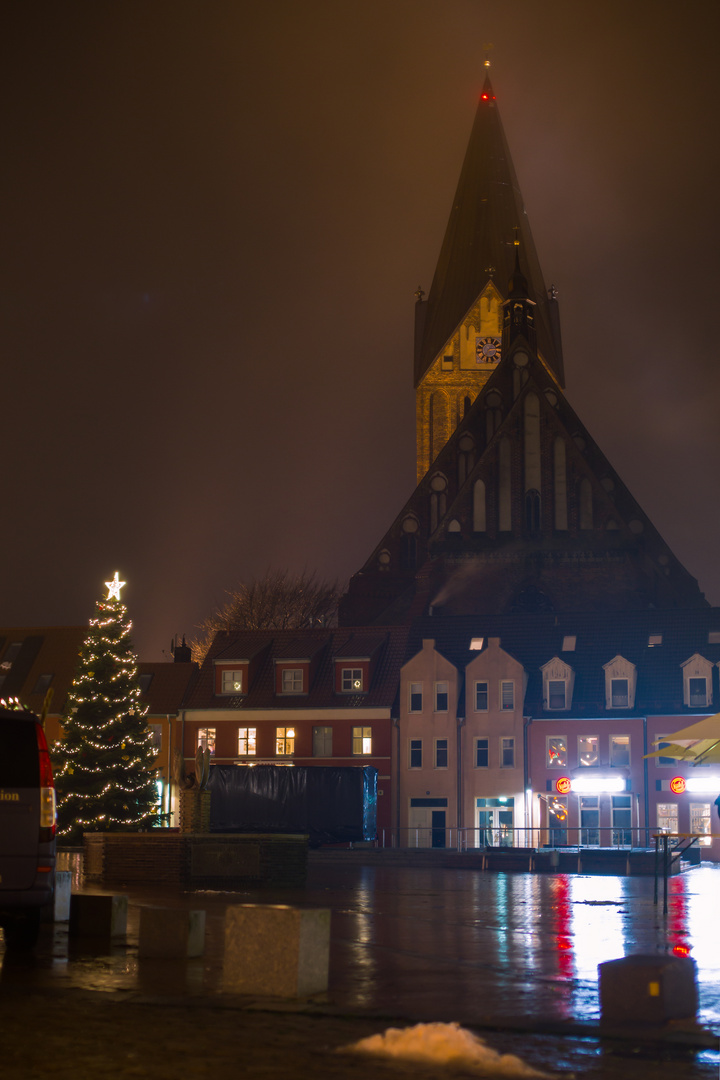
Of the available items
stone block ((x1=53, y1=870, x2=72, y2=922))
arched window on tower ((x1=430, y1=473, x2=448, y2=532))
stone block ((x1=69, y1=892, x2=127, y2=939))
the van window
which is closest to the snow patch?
the van window

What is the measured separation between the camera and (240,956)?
9039 mm

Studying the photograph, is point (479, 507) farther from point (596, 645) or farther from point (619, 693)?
point (619, 693)

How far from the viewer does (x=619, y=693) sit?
51375 millimetres

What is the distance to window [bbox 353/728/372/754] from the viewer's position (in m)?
54.4

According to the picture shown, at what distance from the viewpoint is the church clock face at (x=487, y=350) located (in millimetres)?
95062

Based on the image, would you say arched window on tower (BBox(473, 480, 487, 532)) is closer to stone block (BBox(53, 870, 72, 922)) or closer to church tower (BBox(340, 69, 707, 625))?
church tower (BBox(340, 69, 707, 625))

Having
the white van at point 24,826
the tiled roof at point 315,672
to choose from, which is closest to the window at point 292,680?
the tiled roof at point 315,672

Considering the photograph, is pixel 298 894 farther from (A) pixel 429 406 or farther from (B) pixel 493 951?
(A) pixel 429 406

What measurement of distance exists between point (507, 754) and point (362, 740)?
6550 mm

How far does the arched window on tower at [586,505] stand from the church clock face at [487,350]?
35.5 metres

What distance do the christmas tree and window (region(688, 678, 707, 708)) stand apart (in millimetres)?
21070

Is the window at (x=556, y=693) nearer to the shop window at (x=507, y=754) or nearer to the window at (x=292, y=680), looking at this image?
the shop window at (x=507, y=754)

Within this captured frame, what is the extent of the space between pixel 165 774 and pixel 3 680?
1154cm

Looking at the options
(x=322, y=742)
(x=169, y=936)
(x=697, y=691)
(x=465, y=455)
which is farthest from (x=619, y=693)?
(x=169, y=936)
